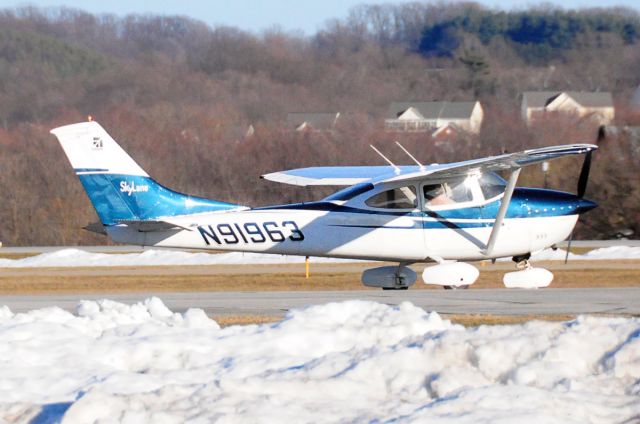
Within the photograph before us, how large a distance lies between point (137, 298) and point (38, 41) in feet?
256

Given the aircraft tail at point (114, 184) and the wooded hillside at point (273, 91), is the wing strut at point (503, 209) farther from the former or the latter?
the wooded hillside at point (273, 91)

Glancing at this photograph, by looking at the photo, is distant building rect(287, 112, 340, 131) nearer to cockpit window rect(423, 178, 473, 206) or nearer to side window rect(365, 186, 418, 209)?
side window rect(365, 186, 418, 209)

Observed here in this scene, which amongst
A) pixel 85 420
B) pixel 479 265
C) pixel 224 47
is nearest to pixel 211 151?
pixel 479 265

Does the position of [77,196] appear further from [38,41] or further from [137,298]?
[38,41]

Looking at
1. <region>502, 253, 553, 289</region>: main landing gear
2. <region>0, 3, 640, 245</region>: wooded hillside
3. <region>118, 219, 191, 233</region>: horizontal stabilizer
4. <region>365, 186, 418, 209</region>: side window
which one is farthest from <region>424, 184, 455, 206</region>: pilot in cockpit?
<region>0, 3, 640, 245</region>: wooded hillside

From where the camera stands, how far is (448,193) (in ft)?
60.3

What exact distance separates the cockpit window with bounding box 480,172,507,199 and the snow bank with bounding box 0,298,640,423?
6.65 m

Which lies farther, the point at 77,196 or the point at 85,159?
the point at 77,196

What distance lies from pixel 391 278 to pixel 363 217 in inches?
44.2

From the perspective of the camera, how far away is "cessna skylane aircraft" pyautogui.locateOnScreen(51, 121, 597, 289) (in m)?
18.4

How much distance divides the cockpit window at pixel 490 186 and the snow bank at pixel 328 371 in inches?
262

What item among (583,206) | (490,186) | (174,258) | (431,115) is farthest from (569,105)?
(490,186)

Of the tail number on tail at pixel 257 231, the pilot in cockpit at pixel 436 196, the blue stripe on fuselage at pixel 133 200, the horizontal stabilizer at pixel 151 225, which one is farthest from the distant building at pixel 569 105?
the horizontal stabilizer at pixel 151 225

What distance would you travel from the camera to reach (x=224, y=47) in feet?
299
